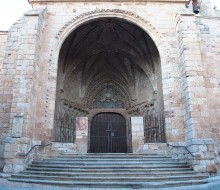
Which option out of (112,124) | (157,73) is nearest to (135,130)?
(157,73)

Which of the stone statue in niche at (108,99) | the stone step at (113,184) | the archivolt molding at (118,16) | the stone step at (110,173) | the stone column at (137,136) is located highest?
the archivolt molding at (118,16)

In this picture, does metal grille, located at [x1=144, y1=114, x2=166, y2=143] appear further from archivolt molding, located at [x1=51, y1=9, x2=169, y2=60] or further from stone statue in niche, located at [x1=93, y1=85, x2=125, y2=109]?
archivolt molding, located at [x1=51, y1=9, x2=169, y2=60]

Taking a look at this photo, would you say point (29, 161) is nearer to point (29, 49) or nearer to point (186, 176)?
point (29, 49)

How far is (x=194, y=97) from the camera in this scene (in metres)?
7.23

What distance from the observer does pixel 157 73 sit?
1085cm

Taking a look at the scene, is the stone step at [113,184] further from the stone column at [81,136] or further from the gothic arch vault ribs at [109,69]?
the gothic arch vault ribs at [109,69]

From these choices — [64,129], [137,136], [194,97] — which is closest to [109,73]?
[64,129]

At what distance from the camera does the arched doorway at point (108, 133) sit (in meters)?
11.7

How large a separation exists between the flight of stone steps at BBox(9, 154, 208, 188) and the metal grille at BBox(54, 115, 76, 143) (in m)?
2.46

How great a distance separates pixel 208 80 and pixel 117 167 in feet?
16.7

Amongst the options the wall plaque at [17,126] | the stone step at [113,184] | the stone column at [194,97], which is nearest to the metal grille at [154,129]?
the stone column at [194,97]

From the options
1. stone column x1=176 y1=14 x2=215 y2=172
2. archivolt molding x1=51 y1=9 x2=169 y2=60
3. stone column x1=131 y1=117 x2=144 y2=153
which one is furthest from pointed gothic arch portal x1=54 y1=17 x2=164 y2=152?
stone column x1=131 y1=117 x2=144 y2=153

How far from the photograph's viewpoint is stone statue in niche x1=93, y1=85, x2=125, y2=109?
532 inches

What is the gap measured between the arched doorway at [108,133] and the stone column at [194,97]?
16.7 feet
